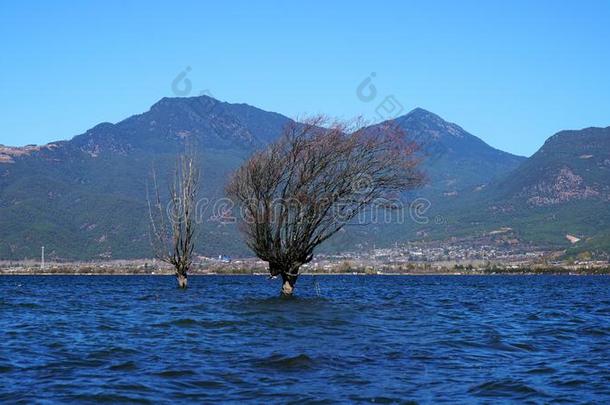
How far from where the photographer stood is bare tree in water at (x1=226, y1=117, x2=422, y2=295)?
4069 centimetres

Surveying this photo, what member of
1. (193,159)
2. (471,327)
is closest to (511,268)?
(193,159)

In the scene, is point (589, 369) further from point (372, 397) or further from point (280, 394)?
point (280, 394)

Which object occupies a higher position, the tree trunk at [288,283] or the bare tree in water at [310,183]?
the bare tree in water at [310,183]

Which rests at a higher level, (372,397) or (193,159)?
(193,159)

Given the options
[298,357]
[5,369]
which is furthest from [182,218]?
[5,369]

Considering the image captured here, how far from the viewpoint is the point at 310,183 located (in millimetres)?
40750

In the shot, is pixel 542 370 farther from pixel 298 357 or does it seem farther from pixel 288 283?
pixel 288 283

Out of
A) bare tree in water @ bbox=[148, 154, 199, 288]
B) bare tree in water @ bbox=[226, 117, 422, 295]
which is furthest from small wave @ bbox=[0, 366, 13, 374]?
bare tree in water @ bbox=[148, 154, 199, 288]

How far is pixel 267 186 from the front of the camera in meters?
41.3

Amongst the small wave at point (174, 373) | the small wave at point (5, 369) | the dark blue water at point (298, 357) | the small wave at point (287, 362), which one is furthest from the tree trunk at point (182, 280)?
the small wave at point (174, 373)

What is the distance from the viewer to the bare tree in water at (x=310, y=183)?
40.7m

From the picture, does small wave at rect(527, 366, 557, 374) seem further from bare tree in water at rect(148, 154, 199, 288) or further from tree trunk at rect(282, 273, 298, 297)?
bare tree in water at rect(148, 154, 199, 288)

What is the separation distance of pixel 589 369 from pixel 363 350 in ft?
17.8

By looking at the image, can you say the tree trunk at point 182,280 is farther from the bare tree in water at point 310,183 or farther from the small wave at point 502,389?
the small wave at point 502,389
